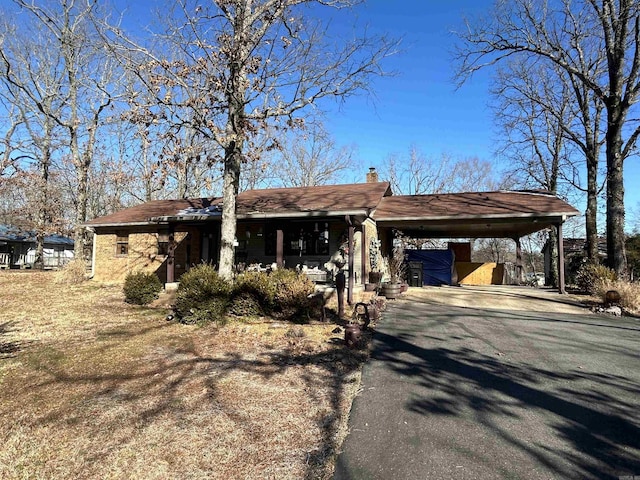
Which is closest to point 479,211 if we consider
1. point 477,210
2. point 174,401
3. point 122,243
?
point 477,210

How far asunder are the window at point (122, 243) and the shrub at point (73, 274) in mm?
1576

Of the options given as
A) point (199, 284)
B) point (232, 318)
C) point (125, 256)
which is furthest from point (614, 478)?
point (125, 256)

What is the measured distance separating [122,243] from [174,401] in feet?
50.1

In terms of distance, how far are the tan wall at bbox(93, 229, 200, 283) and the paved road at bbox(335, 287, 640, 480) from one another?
36.7ft

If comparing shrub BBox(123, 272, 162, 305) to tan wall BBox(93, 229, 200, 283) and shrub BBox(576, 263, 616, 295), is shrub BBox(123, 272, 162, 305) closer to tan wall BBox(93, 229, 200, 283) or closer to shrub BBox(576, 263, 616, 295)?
tan wall BBox(93, 229, 200, 283)

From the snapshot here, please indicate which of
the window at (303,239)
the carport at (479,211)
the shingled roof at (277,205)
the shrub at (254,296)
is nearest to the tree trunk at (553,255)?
the carport at (479,211)

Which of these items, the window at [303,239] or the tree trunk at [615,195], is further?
the window at [303,239]

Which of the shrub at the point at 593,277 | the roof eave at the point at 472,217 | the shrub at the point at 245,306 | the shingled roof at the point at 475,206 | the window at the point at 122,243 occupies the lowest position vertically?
the shrub at the point at 245,306

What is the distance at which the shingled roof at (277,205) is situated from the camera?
12516 mm

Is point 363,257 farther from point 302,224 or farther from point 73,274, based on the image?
point 73,274

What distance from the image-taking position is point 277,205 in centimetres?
1445

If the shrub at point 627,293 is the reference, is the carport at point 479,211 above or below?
above

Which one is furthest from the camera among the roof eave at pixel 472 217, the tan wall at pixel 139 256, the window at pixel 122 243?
the window at pixel 122 243

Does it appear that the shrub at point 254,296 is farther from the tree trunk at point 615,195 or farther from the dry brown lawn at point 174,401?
the tree trunk at point 615,195
